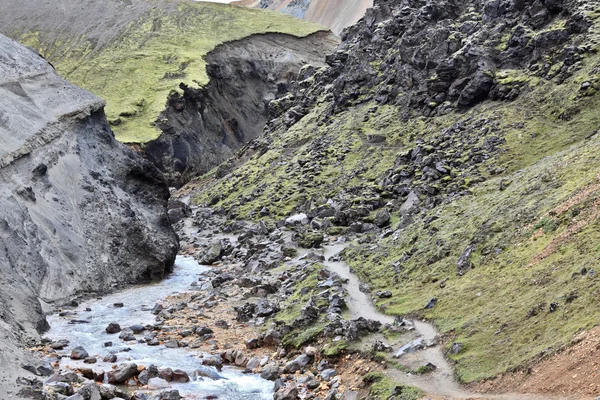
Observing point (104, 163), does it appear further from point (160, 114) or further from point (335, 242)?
point (160, 114)

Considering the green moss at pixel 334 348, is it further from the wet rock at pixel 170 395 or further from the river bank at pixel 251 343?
the wet rock at pixel 170 395

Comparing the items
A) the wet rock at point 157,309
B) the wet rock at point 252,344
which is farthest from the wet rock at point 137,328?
the wet rock at point 252,344

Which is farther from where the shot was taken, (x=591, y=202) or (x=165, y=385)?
(x=591, y=202)

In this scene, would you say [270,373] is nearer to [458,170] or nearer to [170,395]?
[170,395]

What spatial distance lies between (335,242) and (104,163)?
73.1ft

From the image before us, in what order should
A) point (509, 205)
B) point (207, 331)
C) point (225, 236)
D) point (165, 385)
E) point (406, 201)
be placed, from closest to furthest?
point (165, 385) < point (207, 331) < point (509, 205) < point (406, 201) < point (225, 236)

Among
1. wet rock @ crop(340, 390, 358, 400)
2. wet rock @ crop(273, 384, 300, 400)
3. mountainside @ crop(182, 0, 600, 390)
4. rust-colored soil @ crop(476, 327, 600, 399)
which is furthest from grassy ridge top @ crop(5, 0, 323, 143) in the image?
rust-colored soil @ crop(476, 327, 600, 399)

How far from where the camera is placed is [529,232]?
1558 inches

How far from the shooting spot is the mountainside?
3203 centimetres

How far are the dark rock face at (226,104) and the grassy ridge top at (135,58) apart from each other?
312 cm

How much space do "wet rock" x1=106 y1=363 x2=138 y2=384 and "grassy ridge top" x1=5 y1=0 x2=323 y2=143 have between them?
10455 cm

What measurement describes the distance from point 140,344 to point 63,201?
19.7 metres

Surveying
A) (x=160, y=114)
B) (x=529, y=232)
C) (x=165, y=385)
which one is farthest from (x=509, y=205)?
(x=160, y=114)

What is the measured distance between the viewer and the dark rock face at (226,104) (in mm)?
141375
